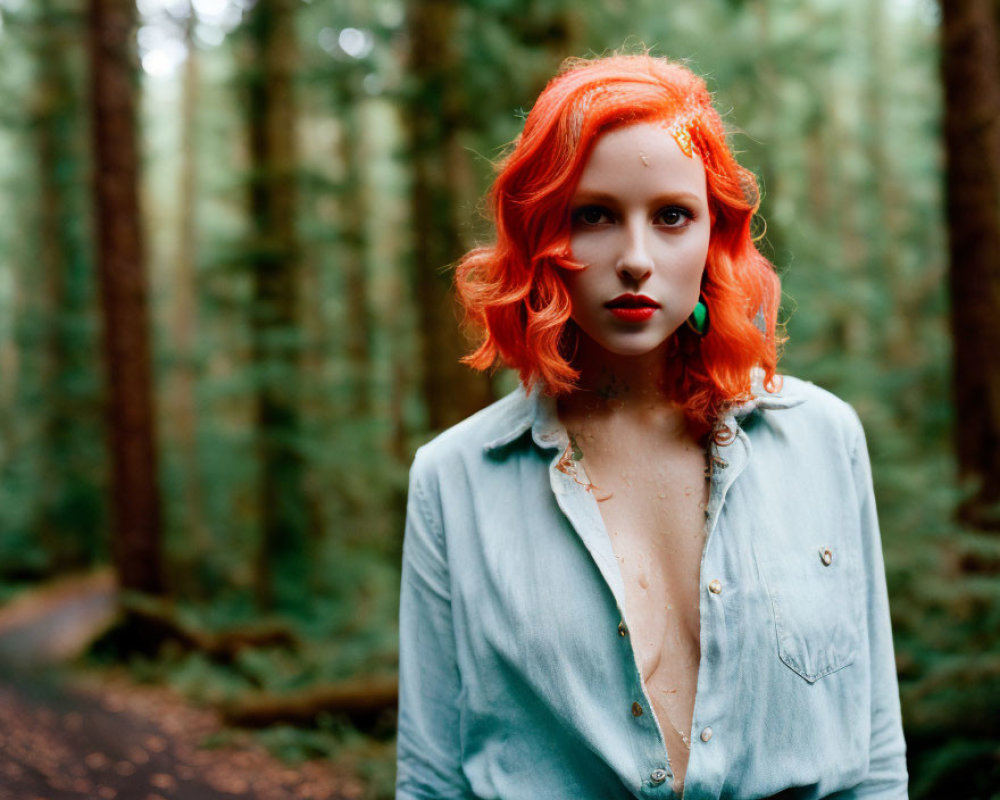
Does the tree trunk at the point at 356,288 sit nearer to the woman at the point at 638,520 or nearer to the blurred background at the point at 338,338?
the blurred background at the point at 338,338

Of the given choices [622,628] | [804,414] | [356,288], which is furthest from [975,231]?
[356,288]

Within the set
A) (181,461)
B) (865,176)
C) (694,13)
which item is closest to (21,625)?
(181,461)

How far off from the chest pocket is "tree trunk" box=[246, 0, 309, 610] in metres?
8.68

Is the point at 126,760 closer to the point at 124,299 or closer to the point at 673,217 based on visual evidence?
the point at 673,217

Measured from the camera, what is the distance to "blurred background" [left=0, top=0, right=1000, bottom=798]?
4.99 m

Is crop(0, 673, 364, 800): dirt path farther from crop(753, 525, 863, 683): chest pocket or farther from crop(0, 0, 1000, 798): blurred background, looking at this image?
crop(753, 525, 863, 683): chest pocket

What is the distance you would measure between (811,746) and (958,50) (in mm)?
4933

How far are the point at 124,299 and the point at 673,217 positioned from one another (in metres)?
8.63

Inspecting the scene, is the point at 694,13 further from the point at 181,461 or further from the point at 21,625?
the point at 181,461

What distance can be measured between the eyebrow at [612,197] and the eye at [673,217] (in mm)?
21

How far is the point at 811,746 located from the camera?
1583mm

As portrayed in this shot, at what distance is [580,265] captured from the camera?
1620mm

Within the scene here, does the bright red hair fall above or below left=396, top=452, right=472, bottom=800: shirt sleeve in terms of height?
above

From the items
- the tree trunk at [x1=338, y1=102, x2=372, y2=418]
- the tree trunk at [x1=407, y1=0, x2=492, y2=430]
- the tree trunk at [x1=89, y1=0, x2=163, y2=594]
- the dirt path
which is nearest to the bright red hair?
the dirt path
